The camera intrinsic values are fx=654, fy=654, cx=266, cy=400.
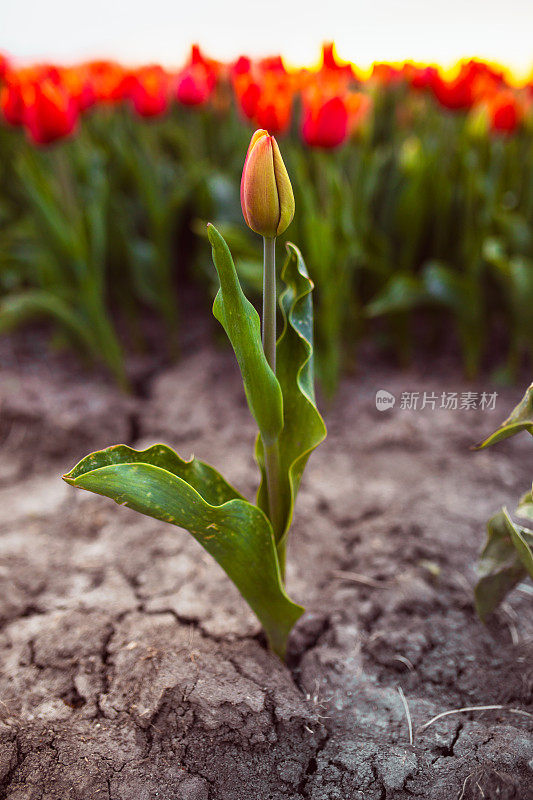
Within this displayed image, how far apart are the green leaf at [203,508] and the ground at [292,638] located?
162 millimetres

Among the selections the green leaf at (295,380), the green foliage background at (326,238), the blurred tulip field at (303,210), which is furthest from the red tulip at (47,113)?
the green leaf at (295,380)

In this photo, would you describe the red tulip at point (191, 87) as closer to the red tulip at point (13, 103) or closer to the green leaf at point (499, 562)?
the red tulip at point (13, 103)

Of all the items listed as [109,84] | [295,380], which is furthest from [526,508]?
[109,84]

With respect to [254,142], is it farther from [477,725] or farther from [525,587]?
[525,587]

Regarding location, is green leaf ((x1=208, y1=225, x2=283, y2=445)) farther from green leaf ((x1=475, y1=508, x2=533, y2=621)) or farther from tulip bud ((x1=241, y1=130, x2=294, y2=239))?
green leaf ((x1=475, y1=508, x2=533, y2=621))

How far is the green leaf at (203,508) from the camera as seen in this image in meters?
0.84

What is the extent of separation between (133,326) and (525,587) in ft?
5.55

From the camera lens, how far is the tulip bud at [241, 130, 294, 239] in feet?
2.47

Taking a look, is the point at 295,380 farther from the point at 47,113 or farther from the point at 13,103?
the point at 13,103

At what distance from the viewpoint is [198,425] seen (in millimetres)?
2092

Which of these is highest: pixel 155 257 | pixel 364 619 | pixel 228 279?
pixel 155 257

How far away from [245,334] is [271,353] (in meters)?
0.08

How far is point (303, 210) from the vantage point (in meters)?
1.92

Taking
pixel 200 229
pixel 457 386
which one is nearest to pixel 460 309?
pixel 457 386
